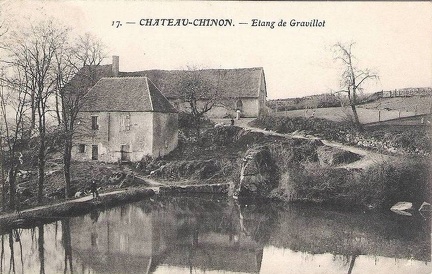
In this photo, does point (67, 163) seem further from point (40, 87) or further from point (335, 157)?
point (335, 157)

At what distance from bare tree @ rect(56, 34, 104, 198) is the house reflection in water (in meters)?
2.46

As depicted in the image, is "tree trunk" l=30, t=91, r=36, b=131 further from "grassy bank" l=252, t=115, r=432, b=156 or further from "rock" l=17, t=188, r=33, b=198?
"grassy bank" l=252, t=115, r=432, b=156

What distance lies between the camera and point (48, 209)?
36.4ft

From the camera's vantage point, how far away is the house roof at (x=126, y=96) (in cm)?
1508

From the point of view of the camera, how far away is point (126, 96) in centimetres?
1600

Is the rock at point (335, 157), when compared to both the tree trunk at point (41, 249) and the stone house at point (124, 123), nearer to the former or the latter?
the stone house at point (124, 123)

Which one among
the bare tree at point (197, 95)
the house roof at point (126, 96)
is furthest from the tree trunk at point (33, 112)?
the bare tree at point (197, 95)

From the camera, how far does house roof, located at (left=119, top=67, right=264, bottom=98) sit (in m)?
14.7

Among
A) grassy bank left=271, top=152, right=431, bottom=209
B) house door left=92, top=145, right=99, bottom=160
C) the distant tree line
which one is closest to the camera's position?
the distant tree line

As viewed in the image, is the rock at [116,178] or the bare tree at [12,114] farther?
the rock at [116,178]

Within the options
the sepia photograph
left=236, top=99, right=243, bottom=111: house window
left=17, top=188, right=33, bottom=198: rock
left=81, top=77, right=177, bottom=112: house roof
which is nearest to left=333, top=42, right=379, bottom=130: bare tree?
the sepia photograph

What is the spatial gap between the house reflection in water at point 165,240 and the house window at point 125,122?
3.98 m

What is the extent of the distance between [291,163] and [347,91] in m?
2.60

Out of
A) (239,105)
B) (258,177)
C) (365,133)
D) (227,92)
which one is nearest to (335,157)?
(365,133)
